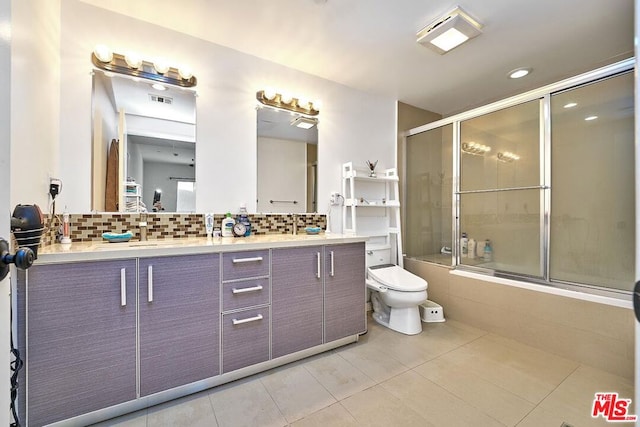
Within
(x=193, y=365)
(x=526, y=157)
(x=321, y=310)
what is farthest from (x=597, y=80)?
(x=193, y=365)

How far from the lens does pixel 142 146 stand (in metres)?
1.89

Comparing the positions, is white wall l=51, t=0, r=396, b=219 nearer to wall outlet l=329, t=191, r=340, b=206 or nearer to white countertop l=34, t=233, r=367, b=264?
wall outlet l=329, t=191, r=340, b=206

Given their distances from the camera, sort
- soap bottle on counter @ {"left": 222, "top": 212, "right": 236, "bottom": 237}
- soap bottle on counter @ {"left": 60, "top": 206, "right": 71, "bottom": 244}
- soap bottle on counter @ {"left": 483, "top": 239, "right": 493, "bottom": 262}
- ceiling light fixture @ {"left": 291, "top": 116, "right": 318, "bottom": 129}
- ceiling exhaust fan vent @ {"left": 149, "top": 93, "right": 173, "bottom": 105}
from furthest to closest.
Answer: soap bottle on counter @ {"left": 483, "top": 239, "right": 493, "bottom": 262}, ceiling light fixture @ {"left": 291, "top": 116, "right": 318, "bottom": 129}, soap bottle on counter @ {"left": 222, "top": 212, "right": 236, "bottom": 237}, ceiling exhaust fan vent @ {"left": 149, "top": 93, "right": 173, "bottom": 105}, soap bottle on counter @ {"left": 60, "top": 206, "right": 71, "bottom": 244}

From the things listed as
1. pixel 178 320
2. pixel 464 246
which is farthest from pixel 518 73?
pixel 178 320

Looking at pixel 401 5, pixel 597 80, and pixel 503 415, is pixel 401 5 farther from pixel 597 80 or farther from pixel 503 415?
pixel 503 415

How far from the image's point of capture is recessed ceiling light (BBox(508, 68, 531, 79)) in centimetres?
245

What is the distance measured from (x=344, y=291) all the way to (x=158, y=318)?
1.19 m

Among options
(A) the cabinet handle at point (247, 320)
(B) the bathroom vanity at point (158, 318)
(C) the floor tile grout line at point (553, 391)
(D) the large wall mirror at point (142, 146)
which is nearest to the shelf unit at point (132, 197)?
(D) the large wall mirror at point (142, 146)

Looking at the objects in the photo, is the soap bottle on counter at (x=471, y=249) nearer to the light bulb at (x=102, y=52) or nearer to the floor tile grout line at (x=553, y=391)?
the floor tile grout line at (x=553, y=391)

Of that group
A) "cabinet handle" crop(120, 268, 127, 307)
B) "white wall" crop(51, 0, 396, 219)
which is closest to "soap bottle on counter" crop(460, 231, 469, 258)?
"white wall" crop(51, 0, 396, 219)

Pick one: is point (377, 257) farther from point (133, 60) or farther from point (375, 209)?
point (133, 60)

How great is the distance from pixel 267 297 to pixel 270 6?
6.00 feet

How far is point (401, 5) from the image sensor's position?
170 cm

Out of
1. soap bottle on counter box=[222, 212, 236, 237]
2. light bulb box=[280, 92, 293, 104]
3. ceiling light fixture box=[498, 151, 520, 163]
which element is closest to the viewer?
soap bottle on counter box=[222, 212, 236, 237]
